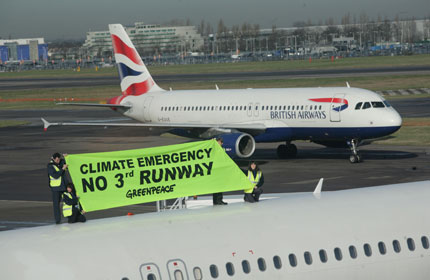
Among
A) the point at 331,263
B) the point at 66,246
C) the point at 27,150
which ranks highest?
the point at 66,246

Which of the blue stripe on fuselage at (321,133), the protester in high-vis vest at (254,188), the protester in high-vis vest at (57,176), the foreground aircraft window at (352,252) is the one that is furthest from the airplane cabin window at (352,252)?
the blue stripe on fuselage at (321,133)

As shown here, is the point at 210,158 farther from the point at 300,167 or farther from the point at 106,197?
the point at 300,167

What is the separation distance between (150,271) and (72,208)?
2427 millimetres

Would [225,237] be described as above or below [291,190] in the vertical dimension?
above

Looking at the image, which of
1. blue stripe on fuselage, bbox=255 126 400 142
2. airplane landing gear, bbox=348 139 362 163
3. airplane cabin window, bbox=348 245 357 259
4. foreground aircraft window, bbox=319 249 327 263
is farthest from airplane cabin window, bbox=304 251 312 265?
blue stripe on fuselage, bbox=255 126 400 142

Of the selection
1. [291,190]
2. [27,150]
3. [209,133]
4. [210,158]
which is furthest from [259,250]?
[27,150]

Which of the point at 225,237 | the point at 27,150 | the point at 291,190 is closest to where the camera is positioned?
the point at 225,237

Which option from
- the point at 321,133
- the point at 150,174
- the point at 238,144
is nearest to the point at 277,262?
the point at 150,174

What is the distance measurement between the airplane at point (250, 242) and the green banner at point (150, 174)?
37 centimetres

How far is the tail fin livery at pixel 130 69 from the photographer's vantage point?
52750mm

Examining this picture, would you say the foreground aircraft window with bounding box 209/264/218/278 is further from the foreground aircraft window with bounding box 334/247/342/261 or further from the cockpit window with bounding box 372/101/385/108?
the cockpit window with bounding box 372/101/385/108

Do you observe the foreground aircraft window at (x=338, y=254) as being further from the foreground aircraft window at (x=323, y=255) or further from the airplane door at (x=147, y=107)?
the airplane door at (x=147, y=107)

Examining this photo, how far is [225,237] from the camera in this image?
13344 mm

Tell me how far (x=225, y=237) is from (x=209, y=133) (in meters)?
32.3
